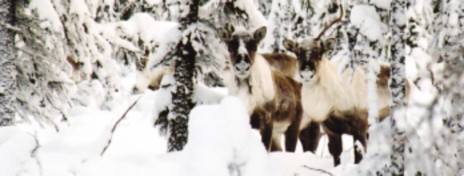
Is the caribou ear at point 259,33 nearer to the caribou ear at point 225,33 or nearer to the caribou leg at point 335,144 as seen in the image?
the caribou ear at point 225,33

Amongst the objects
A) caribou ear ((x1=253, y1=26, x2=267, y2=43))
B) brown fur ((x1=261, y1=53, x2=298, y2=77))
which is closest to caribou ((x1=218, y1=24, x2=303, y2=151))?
caribou ear ((x1=253, y1=26, x2=267, y2=43))

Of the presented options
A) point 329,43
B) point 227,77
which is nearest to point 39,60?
point 227,77

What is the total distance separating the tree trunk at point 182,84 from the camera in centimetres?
859

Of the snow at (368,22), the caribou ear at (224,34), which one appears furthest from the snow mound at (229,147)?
the caribou ear at (224,34)

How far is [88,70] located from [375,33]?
6.50 m

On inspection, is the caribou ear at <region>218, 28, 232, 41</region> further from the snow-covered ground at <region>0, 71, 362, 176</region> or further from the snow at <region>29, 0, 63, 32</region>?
the snow at <region>29, 0, 63, 32</region>

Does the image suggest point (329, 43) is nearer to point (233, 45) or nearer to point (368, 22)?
point (233, 45)

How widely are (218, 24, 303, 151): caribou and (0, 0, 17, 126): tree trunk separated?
2733 millimetres

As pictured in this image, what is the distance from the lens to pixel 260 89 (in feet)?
30.3

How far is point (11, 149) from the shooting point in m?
4.23

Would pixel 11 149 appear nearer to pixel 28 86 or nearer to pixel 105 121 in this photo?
pixel 28 86

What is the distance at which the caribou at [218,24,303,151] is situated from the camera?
8.81m

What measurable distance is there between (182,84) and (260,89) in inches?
47.9

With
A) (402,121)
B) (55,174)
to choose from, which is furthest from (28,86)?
(402,121)
